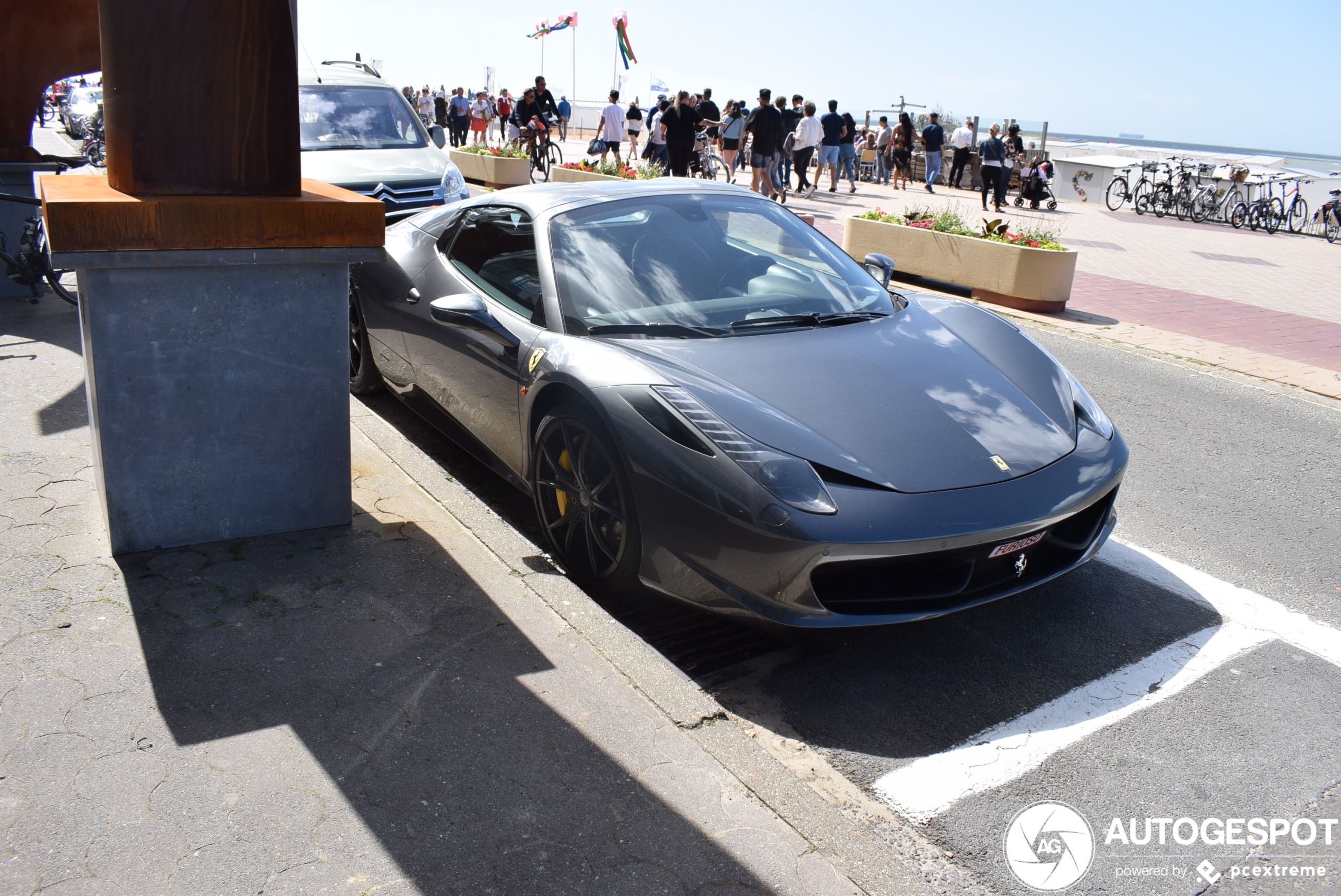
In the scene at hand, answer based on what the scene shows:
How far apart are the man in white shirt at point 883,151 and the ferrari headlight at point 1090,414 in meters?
22.7

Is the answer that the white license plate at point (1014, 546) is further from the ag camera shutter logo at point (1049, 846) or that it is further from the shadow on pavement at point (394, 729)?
the shadow on pavement at point (394, 729)

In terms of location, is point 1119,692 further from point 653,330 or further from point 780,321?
point 653,330

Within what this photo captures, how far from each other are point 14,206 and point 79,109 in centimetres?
2230

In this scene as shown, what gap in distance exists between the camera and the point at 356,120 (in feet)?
34.2

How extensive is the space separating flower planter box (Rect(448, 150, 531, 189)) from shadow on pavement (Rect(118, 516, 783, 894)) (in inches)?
635

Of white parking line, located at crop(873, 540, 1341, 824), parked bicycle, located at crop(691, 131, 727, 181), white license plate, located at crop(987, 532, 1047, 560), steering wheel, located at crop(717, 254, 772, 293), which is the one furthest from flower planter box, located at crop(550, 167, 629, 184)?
white license plate, located at crop(987, 532, 1047, 560)

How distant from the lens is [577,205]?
4332 mm

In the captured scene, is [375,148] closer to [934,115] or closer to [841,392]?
[841,392]

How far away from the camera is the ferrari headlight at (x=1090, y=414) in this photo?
12.1 feet

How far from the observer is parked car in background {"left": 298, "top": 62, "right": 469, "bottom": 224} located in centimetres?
937

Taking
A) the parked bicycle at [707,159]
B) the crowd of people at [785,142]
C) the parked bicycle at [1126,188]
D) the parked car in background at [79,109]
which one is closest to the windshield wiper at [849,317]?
the crowd of people at [785,142]

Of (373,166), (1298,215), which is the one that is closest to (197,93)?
(373,166)

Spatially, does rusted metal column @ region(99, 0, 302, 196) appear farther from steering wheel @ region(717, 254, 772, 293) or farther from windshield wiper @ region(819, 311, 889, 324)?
windshield wiper @ region(819, 311, 889, 324)

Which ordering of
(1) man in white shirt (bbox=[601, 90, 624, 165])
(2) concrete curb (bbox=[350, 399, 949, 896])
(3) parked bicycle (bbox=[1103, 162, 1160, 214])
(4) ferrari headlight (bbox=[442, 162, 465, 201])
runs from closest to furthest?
(2) concrete curb (bbox=[350, 399, 949, 896]) → (4) ferrari headlight (bbox=[442, 162, 465, 201]) → (1) man in white shirt (bbox=[601, 90, 624, 165]) → (3) parked bicycle (bbox=[1103, 162, 1160, 214])
